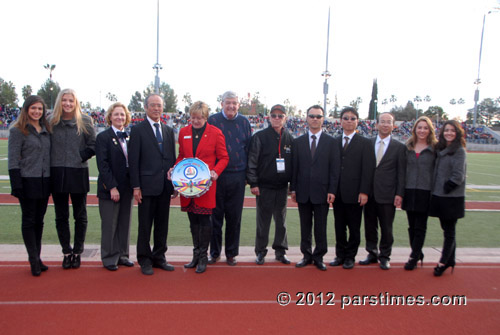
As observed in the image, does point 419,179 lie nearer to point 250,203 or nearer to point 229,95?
point 229,95

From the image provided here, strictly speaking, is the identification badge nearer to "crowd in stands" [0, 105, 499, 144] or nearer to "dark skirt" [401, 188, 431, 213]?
"dark skirt" [401, 188, 431, 213]

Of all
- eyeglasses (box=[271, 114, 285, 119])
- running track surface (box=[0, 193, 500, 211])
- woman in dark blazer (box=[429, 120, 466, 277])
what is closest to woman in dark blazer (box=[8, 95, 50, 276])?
eyeglasses (box=[271, 114, 285, 119])

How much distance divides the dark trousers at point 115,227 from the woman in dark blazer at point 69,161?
0.93 ft

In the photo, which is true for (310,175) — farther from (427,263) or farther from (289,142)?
(427,263)

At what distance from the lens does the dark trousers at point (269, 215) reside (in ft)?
16.4

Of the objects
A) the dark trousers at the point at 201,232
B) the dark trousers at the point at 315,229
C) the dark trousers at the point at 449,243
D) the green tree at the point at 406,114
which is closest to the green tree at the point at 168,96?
the green tree at the point at 406,114

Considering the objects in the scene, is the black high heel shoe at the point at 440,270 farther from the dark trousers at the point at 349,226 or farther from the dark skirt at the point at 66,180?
the dark skirt at the point at 66,180

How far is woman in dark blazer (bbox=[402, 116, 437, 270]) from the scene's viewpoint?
184 inches

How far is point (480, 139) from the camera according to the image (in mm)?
45531

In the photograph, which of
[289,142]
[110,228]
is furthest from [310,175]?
[110,228]

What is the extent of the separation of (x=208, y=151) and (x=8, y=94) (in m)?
86.9

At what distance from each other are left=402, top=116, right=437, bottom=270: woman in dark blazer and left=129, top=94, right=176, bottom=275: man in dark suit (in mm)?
2992

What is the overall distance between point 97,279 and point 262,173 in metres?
2.34

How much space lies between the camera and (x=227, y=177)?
488 cm
